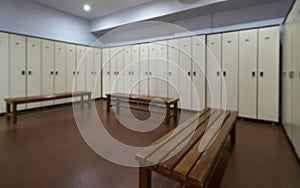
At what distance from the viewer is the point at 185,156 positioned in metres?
1.33

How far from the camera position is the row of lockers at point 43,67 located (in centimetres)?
437

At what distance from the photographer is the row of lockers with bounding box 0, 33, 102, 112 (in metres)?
4.37

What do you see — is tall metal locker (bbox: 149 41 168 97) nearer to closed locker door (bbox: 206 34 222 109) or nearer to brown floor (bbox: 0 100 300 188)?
closed locker door (bbox: 206 34 222 109)

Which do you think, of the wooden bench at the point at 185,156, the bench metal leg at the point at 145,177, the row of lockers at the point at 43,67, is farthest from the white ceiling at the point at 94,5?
the bench metal leg at the point at 145,177

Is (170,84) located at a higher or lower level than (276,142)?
higher

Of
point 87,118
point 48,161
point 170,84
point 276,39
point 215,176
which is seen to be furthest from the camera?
point 170,84

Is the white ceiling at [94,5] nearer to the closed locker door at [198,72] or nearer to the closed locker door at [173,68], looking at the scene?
the closed locker door at [173,68]

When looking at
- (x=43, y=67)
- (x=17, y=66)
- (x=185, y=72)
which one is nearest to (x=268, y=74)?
(x=185, y=72)

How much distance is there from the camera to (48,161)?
210 cm

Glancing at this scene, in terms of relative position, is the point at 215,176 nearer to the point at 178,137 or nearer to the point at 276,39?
the point at 178,137

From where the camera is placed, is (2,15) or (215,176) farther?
(2,15)

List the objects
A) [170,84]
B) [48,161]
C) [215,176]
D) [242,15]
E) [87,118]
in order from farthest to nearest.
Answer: [170,84], [242,15], [87,118], [48,161], [215,176]

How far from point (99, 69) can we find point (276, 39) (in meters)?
5.70

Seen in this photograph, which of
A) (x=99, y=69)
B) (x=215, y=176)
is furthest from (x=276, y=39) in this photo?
(x=99, y=69)
